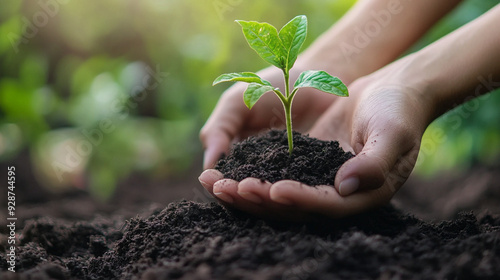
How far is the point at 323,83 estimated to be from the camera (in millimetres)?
1343

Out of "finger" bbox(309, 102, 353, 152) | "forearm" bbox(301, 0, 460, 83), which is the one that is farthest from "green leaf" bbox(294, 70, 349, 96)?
"forearm" bbox(301, 0, 460, 83)

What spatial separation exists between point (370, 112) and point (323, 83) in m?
0.35

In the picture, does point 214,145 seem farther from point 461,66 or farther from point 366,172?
point 461,66

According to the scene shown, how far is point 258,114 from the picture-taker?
7.55 ft

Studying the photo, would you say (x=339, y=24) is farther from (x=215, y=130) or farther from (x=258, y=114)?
(x=215, y=130)

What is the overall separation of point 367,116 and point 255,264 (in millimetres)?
801

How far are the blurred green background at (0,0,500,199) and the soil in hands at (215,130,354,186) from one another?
2.04 meters

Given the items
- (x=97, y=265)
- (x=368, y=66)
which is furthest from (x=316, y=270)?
(x=368, y=66)

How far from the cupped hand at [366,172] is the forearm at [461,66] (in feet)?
0.24

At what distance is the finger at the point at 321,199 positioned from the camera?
1.21 metres
